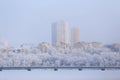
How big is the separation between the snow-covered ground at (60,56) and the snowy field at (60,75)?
174 mm

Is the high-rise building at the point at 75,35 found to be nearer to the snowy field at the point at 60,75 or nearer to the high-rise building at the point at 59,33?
the high-rise building at the point at 59,33

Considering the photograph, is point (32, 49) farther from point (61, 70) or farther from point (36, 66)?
point (61, 70)

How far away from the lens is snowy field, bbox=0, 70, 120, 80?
21.0 feet

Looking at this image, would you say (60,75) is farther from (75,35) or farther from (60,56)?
(75,35)

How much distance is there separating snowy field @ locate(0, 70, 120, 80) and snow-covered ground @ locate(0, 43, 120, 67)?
0.57 ft

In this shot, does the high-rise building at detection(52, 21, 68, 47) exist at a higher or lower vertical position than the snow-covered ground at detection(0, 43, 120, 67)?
higher

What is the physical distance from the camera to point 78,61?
6.76 metres

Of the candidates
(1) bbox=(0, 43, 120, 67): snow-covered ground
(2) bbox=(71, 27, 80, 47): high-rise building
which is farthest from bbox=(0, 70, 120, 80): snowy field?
(2) bbox=(71, 27, 80, 47): high-rise building

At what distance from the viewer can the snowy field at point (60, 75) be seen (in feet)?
21.0

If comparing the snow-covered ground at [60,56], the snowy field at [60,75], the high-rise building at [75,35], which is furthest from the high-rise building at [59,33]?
the snowy field at [60,75]

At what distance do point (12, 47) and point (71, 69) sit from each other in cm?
151

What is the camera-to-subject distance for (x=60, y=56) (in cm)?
668

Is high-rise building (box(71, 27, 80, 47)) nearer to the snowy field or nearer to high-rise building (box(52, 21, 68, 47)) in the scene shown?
high-rise building (box(52, 21, 68, 47))

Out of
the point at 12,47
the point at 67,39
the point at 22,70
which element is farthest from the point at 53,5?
the point at 22,70
